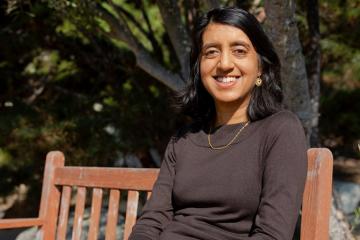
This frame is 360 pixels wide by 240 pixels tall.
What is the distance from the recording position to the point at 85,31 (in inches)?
189

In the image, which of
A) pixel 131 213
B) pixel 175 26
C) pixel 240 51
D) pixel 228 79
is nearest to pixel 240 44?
pixel 240 51

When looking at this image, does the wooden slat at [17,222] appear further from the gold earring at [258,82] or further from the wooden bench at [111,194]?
the gold earring at [258,82]

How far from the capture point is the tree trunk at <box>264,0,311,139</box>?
3002 millimetres

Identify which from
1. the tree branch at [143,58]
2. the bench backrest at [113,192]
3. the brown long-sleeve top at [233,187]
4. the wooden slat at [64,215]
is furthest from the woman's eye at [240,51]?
the tree branch at [143,58]

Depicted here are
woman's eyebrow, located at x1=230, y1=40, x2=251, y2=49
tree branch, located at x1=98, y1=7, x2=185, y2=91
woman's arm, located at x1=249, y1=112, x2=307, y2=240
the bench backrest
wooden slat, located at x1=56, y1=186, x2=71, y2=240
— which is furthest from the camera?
tree branch, located at x1=98, y1=7, x2=185, y2=91

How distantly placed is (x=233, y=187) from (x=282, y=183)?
201 mm

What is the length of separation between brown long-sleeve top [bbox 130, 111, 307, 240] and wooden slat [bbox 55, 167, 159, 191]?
0.84 feet

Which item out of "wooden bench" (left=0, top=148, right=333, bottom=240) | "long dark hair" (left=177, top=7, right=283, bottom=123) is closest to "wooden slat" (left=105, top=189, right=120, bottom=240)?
"wooden bench" (left=0, top=148, right=333, bottom=240)

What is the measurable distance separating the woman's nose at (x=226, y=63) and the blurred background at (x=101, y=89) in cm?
217

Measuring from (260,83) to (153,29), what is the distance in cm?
327

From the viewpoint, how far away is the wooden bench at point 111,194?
1.99 meters

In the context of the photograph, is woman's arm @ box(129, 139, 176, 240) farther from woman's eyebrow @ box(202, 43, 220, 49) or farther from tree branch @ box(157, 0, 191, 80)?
tree branch @ box(157, 0, 191, 80)

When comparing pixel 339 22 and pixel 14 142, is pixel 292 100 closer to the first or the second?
pixel 339 22

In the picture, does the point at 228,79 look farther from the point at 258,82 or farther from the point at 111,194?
the point at 111,194
